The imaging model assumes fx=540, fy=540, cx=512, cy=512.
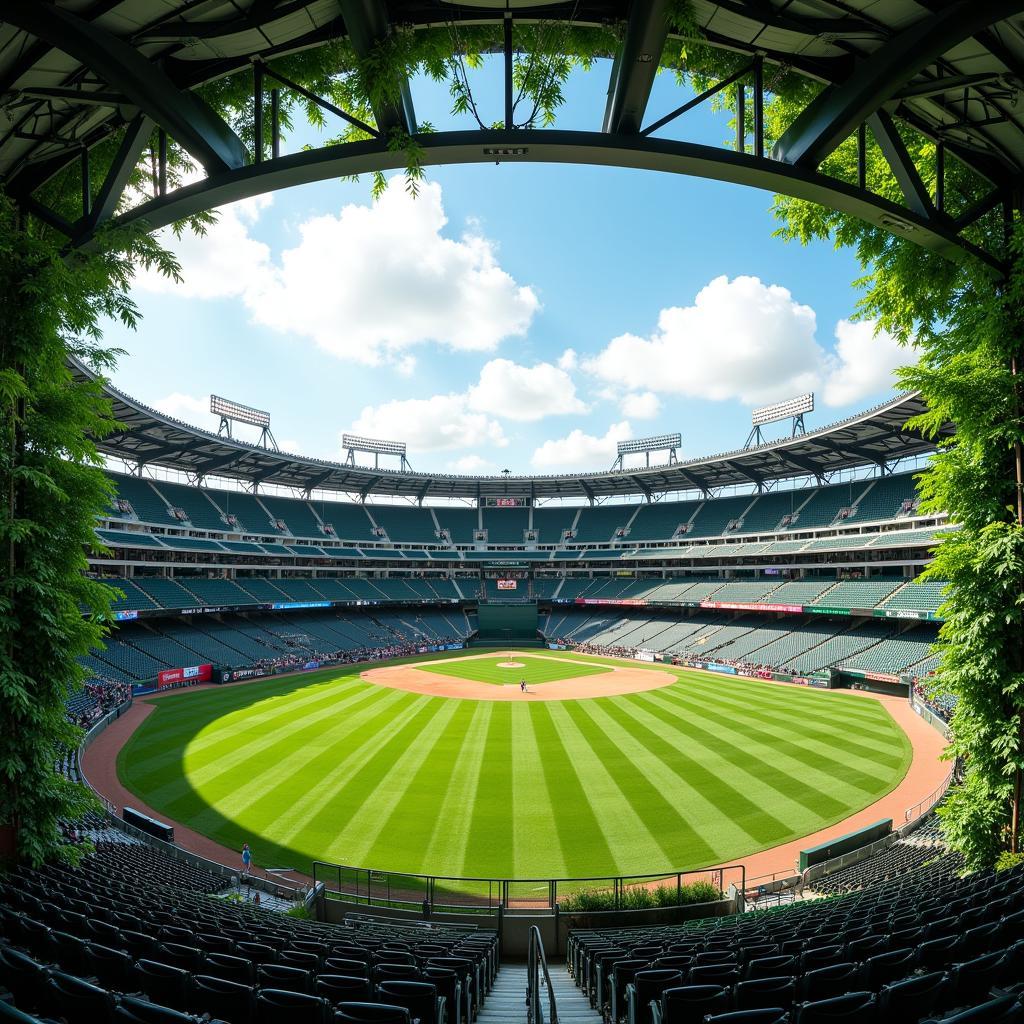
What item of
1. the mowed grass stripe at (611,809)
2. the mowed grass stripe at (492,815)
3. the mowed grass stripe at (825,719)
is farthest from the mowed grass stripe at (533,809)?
the mowed grass stripe at (825,719)

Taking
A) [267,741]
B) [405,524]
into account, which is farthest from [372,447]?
[267,741]

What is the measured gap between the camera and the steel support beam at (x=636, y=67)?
5258mm

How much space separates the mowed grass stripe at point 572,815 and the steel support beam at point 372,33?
19497 millimetres

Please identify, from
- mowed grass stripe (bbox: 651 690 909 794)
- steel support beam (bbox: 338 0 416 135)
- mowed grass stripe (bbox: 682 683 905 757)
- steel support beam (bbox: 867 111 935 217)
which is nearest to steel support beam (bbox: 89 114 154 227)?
steel support beam (bbox: 338 0 416 135)

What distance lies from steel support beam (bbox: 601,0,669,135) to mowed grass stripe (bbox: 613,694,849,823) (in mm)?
23545

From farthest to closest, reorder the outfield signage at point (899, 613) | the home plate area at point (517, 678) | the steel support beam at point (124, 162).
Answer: the home plate area at point (517, 678) → the outfield signage at point (899, 613) → the steel support beam at point (124, 162)

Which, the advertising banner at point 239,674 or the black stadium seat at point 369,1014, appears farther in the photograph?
the advertising banner at point 239,674

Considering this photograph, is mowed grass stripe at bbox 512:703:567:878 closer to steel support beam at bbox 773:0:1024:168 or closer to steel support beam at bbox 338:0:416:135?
steel support beam at bbox 773:0:1024:168

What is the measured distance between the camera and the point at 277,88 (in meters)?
6.87

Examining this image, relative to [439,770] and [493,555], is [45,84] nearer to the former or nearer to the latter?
[439,770]

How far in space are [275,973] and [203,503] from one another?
218 ft

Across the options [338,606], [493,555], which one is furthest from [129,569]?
[493,555]

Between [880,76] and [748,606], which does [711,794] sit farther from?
[748,606]

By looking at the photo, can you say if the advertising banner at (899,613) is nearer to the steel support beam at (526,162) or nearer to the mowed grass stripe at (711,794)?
the mowed grass stripe at (711,794)
